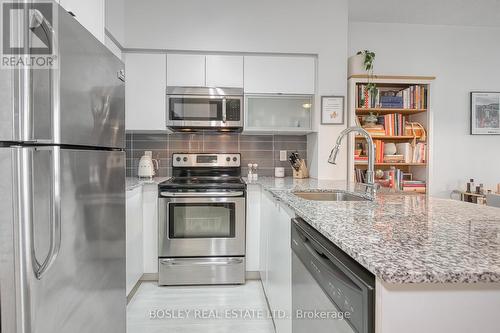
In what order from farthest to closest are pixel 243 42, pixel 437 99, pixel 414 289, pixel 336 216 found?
pixel 437 99 < pixel 243 42 < pixel 336 216 < pixel 414 289

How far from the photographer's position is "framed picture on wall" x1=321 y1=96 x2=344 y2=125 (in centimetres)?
288

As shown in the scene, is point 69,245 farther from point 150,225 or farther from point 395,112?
point 395,112

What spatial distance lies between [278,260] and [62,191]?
1222 mm

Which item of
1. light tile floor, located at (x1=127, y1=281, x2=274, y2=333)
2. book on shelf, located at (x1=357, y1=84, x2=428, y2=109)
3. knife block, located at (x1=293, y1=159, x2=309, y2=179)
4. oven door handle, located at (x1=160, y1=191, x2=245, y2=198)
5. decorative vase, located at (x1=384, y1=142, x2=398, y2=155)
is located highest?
book on shelf, located at (x1=357, y1=84, x2=428, y2=109)

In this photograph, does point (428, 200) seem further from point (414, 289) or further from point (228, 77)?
point (228, 77)

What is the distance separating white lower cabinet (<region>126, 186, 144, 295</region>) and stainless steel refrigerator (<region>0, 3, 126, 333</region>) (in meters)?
0.87

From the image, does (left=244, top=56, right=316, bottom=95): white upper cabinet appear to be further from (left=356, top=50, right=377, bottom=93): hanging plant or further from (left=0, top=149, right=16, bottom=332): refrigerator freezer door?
(left=0, top=149, right=16, bottom=332): refrigerator freezer door

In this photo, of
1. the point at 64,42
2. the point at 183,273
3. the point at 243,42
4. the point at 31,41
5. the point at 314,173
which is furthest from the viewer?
the point at 314,173

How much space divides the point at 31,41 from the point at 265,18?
2345mm

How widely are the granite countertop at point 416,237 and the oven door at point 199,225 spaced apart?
4.30 feet

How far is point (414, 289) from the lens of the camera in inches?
23.9

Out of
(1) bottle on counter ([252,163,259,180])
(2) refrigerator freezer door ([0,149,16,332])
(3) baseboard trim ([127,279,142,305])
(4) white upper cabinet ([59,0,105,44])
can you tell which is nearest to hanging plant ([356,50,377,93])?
(1) bottle on counter ([252,163,259,180])

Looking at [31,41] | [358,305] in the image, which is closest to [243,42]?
[31,41]

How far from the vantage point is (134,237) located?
2.38 meters
